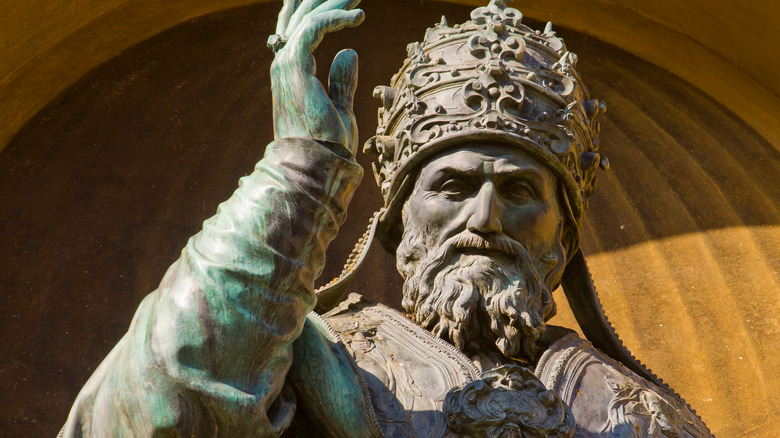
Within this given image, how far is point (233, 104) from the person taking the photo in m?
4.97

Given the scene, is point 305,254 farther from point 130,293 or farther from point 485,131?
point 130,293

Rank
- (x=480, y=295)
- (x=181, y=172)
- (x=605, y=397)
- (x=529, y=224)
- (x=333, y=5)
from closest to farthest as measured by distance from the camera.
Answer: (x=333, y=5), (x=605, y=397), (x=480, y=295), (x=529, y=224), (x=181, y=172)

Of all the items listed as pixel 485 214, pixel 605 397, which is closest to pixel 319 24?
pixel 485 214

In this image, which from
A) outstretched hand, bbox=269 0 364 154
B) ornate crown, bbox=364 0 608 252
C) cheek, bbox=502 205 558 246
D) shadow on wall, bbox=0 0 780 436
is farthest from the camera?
shadow on wall, bbox=0 0 780 436

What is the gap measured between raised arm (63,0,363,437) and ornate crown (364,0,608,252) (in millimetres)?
889

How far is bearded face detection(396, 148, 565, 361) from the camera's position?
342 cm

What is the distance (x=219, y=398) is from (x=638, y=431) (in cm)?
105

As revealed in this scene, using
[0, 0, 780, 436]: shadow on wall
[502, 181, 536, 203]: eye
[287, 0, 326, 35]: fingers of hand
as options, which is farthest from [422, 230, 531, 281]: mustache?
[0, 0, 780, 436]: shadow on wall

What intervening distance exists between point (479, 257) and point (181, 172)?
1647 mm

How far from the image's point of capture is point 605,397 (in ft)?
10.8

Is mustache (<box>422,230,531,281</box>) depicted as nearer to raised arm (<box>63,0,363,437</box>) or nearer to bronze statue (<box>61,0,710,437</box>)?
bronze statue (<box>61,0,710,437</box>)

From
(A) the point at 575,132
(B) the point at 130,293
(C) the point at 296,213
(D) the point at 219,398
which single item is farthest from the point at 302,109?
(B) the point at 130,293

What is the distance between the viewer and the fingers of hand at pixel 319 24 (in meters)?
2.84

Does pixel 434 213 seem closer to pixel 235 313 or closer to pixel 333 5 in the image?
pixel 333 5
